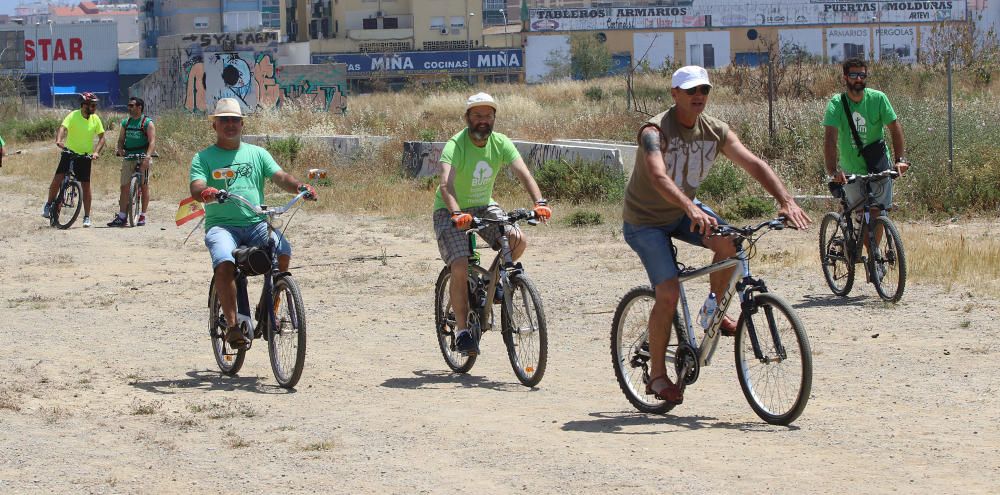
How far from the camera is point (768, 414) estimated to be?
6.80 m

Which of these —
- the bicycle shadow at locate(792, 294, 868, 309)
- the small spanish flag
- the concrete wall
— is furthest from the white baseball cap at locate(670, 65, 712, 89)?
the concrete wall

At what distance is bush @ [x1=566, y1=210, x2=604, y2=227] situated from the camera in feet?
57.9

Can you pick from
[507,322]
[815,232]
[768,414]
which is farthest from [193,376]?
[815,232]

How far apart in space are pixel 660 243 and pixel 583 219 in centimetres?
1074

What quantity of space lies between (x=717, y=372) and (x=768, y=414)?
72.9 inches

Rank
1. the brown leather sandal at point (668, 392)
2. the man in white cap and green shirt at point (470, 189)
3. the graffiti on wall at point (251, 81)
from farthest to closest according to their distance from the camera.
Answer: the graffiti on wall at point (251, 81)
the man in white cap and green shirt at point (470, 189)
the brown leather sandal at point (668, 392)

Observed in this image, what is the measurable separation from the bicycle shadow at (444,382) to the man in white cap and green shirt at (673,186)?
158 cm

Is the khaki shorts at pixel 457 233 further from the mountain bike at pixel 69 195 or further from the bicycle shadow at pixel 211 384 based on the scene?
the mountain bike at pixel 69 195

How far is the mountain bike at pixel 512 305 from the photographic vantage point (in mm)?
8227

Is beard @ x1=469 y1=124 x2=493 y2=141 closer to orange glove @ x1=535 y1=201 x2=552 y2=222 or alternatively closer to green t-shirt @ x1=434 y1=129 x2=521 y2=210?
green t-shirt @ x1=434 y1=129 x2=521 y2=210

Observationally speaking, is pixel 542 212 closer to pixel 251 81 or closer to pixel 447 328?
pixel 447 328

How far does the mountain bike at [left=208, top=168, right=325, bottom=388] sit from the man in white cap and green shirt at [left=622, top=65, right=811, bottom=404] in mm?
2314

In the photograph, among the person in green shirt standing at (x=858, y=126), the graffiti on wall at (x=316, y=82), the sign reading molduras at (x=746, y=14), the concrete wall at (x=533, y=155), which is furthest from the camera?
the sign reading molduras at (x=746, y=14)

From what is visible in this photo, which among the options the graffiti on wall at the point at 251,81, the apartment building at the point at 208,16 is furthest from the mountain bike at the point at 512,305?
the apartment building at the point at 208,16
